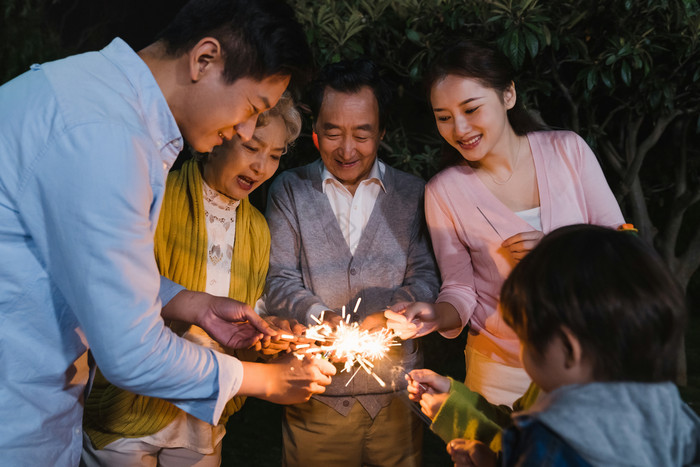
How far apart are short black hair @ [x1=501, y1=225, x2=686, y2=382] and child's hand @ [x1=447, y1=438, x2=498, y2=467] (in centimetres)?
44

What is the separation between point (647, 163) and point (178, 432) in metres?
4.48

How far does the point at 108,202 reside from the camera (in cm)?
147

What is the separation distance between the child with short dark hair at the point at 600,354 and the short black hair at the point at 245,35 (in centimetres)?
96

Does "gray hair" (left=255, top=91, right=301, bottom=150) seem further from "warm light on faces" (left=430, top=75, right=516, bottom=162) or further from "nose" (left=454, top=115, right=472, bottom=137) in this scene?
"nose" (left=454, top=115, right=472, bottom=137)

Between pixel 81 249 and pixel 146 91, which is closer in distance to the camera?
pixel 81 249

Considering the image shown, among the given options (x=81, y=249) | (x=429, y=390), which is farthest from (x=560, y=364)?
(x=81, y=249)

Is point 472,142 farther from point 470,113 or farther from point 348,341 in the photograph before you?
point 348,341

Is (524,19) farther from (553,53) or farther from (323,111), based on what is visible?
(323,111)

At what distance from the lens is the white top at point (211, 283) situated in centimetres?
259

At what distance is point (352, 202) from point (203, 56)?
1353 mm

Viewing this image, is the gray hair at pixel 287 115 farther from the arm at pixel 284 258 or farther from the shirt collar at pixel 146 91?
the shirt collar at pixel 146 91

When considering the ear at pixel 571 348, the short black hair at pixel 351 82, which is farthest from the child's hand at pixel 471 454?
the short black hair at pixel 351 82

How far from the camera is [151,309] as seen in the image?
64.5 inches

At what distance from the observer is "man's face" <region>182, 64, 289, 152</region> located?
178 cm
